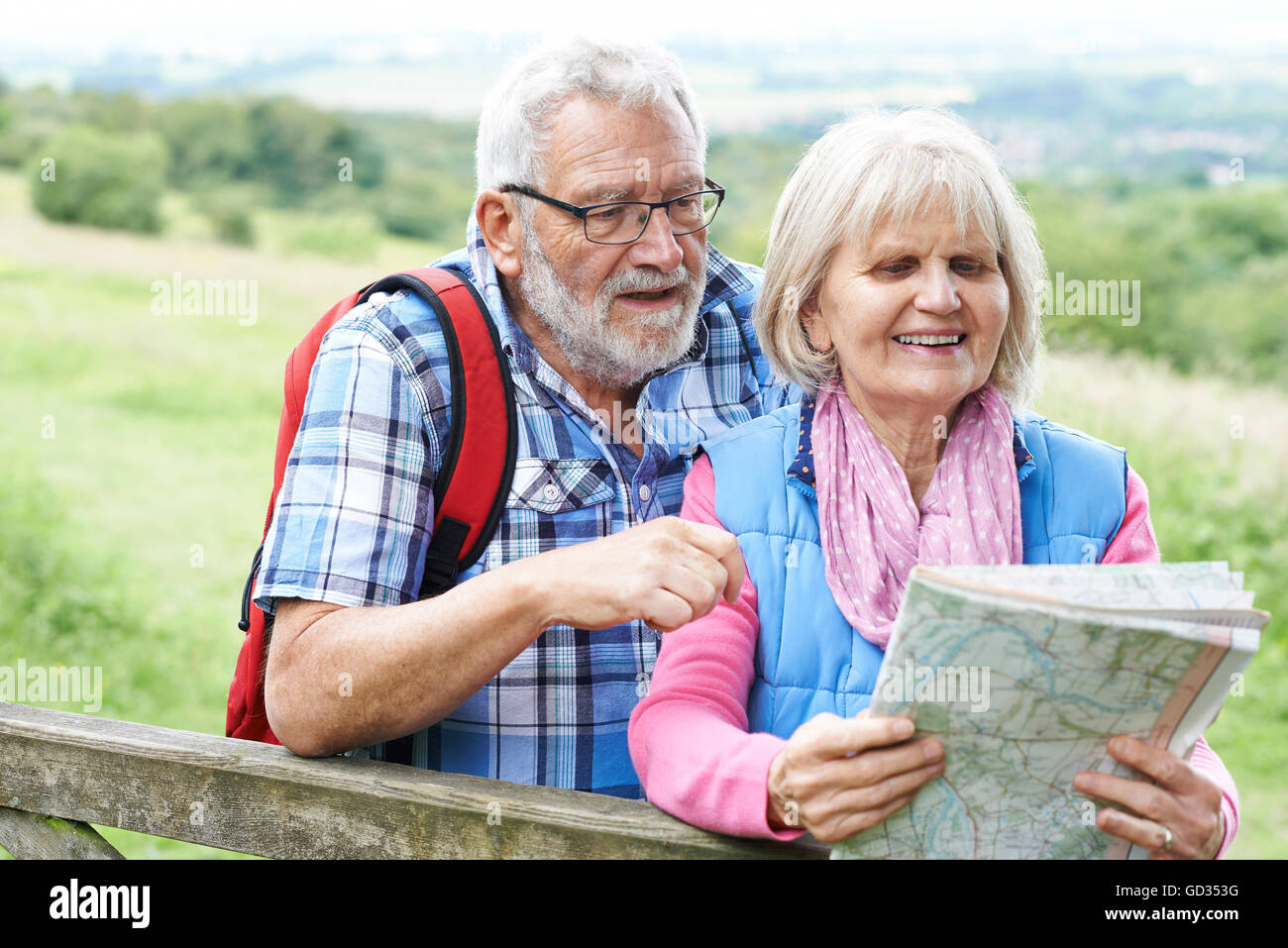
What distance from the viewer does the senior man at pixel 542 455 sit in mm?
1934

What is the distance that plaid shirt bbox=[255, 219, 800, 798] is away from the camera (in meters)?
2.11

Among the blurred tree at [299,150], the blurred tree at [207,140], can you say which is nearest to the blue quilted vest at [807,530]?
the blurred tree at [299,150]

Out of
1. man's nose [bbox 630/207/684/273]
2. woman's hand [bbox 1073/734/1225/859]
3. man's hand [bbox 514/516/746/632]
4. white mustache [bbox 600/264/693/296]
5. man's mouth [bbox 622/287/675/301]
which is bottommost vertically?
woman's hand [bbox 1073/734/1225/859]

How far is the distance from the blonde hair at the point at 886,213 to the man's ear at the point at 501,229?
2.06 feet

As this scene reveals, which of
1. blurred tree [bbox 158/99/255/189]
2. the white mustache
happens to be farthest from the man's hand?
blurred tree [bbox 158/99/255/189]

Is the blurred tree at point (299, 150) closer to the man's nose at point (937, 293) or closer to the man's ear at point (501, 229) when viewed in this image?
the man's ear at point (501, 229)

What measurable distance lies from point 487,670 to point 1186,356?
14.1 metres

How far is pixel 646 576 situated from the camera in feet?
5.55

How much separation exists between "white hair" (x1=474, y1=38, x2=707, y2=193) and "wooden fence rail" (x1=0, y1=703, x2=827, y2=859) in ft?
4.18

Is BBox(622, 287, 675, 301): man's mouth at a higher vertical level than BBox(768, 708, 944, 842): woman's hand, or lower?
higher

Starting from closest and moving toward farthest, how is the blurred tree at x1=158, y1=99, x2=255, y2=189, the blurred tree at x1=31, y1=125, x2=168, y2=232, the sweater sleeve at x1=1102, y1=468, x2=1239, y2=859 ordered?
the sweater sleeve at x1=1102, y1=468, x2=1239, y2=859
the blurred tree at x1=31, y1=125, x2=168, y2=232
the blurred tree at x1=158, y1=99, x2=255, y2=189

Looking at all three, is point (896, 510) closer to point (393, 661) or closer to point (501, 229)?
point (393, 661)

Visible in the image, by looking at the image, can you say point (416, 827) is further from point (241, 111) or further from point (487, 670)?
point (241, 111)

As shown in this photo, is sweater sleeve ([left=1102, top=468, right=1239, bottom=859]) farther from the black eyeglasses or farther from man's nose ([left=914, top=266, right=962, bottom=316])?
the black eyeglasses
